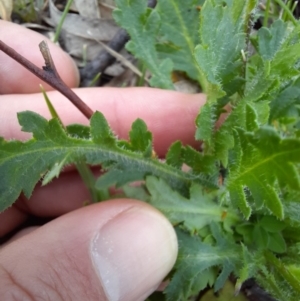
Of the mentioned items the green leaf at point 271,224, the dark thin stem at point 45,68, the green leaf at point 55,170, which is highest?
the dark thin stem at point 45,68

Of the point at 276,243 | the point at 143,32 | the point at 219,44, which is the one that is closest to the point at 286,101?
the point at 219,44

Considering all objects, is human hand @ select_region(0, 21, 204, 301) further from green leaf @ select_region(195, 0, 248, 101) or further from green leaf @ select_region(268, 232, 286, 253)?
green leaf @ select_region(195, 0, 248, 101)

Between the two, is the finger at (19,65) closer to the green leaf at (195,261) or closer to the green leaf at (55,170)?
the green leaf at (55,170)

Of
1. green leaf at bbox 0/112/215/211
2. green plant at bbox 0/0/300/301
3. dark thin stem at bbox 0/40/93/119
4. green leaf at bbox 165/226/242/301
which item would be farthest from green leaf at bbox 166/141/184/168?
dark thin stem at bbox 0/40/93/119

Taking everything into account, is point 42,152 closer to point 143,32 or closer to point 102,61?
point 143,32

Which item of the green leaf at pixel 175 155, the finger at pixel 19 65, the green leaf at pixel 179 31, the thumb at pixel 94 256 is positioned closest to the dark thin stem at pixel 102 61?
the finger at pixel 19 65

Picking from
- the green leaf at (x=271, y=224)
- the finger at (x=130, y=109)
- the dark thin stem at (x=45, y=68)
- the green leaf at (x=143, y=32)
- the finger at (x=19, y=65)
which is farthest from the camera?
the finger at (x=19, y=65)
